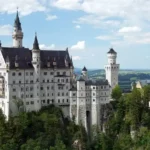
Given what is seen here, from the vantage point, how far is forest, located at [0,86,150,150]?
82.1 metres

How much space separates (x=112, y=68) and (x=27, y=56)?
75.2ft

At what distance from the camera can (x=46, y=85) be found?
92.0 metres

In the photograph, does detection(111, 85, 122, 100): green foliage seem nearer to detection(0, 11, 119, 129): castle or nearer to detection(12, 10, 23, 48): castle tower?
detection(0, 11, 119, 129): castle

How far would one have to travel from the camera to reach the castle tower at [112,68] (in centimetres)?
9988

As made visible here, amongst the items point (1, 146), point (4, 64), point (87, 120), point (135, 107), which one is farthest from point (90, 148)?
point (4, 64)

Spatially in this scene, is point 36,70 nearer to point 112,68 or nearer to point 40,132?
point 40,132

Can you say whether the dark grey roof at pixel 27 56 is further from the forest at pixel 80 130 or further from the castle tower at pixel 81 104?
the forest at pixel 80 130

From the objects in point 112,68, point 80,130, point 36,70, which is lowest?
point 80,130

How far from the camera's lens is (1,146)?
79188 mm

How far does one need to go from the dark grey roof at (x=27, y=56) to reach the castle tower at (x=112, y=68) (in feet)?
35.9

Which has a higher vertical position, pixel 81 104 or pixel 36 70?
pixel 36 70

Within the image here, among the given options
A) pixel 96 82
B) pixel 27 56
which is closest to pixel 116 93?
pixel 96 82

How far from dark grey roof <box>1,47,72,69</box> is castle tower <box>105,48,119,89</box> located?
35.9ft

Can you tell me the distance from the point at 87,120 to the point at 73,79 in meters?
11.4
